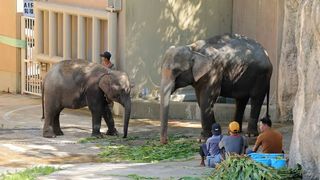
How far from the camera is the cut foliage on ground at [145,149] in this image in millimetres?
13477

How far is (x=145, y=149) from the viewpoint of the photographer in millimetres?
13984

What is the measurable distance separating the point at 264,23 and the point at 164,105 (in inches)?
224

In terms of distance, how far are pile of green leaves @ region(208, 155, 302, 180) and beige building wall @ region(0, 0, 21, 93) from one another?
1379cm

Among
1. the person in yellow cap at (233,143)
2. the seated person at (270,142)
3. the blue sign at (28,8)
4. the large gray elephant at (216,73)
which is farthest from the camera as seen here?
the blue sign at (28,8)

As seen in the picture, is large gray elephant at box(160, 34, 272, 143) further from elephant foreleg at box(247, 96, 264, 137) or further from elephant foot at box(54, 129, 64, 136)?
elephant foot at box(54, 129, 64, 136)

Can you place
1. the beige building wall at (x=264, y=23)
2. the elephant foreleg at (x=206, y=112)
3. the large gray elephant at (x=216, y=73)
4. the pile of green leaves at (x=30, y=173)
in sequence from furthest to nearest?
the beige building wall at (x=264, y=23)
the elephant foreleg at (x=206, y=112)
the large gray elephant at (x=216, y=73)
the pile of green leaves at (x=30, y=173)

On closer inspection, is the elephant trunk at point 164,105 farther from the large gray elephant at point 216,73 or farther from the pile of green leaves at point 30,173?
the pile of green leaves at point 30,173

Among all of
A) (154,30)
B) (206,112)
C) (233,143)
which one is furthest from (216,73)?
(154,30)

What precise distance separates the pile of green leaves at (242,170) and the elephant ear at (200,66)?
4574mm

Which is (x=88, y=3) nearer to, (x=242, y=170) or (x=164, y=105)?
(x=164, y=105)

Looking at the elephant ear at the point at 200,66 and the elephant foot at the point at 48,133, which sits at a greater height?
the elephant ear at the point at 200,66

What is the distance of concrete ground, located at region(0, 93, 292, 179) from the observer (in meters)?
11.6

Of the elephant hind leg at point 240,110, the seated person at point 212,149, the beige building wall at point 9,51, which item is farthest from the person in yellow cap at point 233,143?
the beige building wall at point 9,51

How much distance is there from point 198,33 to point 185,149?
6.31 metres
